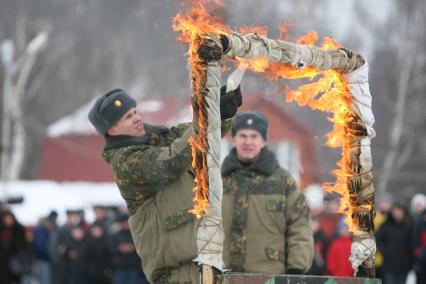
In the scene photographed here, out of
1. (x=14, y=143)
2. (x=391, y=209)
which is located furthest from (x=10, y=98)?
A: (x=391, y=209)

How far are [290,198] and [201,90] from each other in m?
2.21

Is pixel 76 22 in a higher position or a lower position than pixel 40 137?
higher

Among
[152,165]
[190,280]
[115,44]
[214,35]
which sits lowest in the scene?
[190,280]

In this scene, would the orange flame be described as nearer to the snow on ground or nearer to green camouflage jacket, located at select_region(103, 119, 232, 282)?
green camouflage jacket, located at select_region(103, 119, 232, 282)

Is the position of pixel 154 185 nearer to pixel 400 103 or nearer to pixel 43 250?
pixel 43 250

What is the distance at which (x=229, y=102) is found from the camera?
16.2 feet

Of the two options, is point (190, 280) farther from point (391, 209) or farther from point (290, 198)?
point (391, 209)

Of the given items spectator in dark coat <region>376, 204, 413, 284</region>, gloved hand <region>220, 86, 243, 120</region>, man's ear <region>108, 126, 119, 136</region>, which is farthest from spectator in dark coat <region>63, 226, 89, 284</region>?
gloved hand <region>220, 86, 243, 120</region>

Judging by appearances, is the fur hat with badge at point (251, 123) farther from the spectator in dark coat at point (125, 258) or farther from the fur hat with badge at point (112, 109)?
the spectator in dark coat at point (125, 258)

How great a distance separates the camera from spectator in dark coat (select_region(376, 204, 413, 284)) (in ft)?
40.8

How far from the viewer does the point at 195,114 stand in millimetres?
4543

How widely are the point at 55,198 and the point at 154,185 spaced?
20922mm

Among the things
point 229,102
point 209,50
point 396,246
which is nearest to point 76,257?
point 396,246

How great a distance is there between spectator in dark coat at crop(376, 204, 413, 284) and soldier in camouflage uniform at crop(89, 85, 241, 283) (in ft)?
23.9
